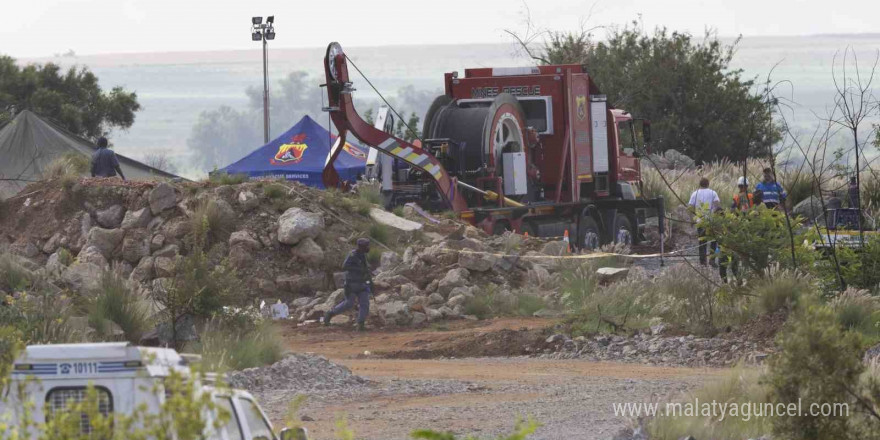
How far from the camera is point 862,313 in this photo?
45.9 ft

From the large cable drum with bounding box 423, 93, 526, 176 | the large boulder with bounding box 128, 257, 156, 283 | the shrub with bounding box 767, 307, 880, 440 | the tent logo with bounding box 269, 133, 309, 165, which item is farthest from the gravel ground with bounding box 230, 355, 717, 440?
the tent logo with bounding box 269, 133, 309, 165

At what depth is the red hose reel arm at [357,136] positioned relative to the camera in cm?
2241

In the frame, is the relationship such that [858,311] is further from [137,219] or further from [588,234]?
[588,234]

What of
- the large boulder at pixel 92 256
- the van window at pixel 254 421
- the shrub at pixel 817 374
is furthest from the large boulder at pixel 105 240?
the shrub at pixel 817 374

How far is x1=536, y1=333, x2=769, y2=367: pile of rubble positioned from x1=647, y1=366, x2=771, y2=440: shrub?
297 centimetres

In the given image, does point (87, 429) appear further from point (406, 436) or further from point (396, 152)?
point (396, 152)

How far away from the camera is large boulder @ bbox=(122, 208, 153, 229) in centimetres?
2161

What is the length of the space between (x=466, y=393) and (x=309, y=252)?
9143 mm

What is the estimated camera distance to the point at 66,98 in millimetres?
49250

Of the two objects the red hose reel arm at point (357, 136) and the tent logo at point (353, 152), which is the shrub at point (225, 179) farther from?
the tent logo at point (353, 152)

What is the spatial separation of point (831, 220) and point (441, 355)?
23.6 ft

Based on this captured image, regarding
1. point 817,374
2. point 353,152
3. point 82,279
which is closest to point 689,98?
point 353,152

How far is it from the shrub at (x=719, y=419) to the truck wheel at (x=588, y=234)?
16.1 m

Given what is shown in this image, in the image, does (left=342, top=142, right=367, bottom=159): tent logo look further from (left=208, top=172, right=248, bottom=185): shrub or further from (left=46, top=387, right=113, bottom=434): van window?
(left=46, top=387, right=113, bottom=434): van window
